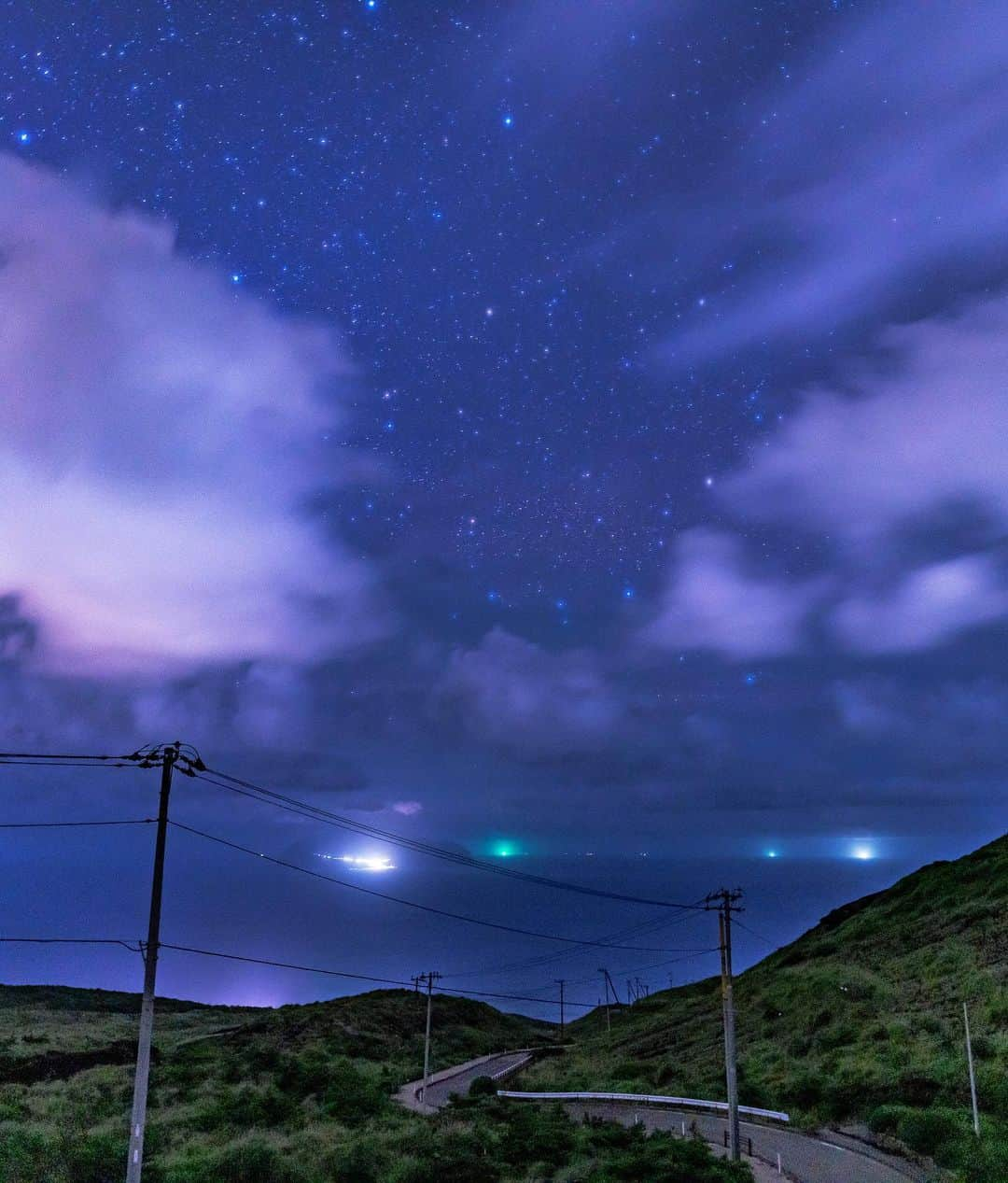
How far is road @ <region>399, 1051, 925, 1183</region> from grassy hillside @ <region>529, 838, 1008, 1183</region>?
195 centimetres

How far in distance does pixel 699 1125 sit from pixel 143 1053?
30.8 meters

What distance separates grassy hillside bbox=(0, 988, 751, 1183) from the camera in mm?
29625

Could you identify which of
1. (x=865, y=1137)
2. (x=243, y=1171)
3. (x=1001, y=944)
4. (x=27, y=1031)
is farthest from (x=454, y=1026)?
(x=243, y=1171)

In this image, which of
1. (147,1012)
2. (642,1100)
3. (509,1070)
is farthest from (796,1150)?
(509,1070)

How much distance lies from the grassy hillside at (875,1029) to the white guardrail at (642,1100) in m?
1.33

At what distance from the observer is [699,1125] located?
43.3 meters

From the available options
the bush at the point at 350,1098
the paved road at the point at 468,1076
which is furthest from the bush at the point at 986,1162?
the paved road at the point at 468,1076

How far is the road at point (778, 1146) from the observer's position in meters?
31.4

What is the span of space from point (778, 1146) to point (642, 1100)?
50.8 feet

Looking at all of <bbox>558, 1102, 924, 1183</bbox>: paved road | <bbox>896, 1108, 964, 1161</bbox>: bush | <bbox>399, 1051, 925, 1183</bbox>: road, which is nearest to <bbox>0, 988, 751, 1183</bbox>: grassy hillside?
<bbox>399, 1051, 925, 1183</bbox>: road

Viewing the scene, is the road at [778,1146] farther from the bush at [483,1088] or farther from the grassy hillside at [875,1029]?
the grassy hillside at [875,1029]

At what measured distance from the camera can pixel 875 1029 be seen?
53125 mm

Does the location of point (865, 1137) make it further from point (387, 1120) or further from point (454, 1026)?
point (454, 1026)

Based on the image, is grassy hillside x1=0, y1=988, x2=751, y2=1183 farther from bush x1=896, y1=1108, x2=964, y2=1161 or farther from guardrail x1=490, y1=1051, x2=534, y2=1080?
bush x1=896, y1=1108, x2=964, y2=1161
